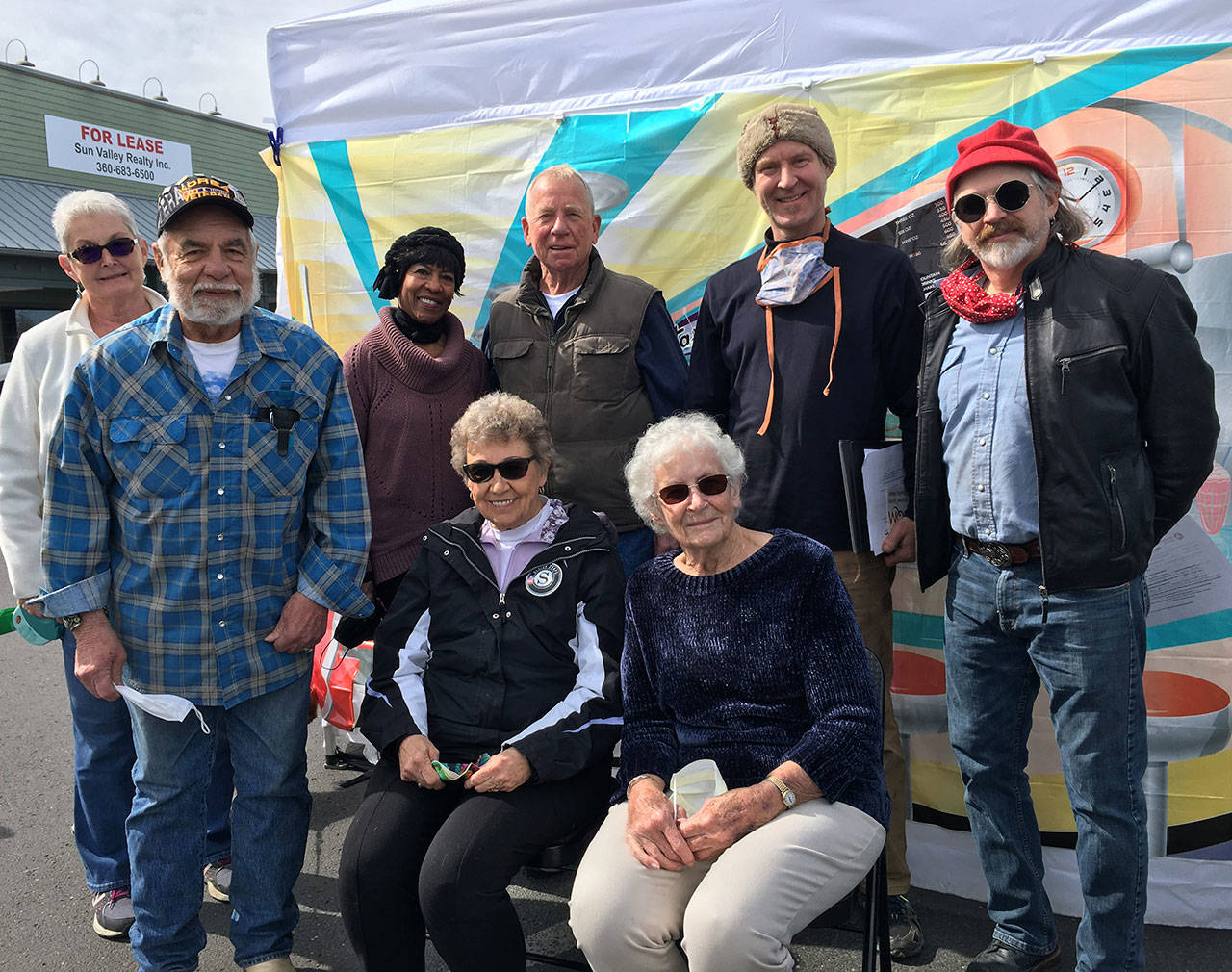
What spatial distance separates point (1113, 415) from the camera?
212cm

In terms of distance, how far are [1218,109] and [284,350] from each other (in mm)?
2748

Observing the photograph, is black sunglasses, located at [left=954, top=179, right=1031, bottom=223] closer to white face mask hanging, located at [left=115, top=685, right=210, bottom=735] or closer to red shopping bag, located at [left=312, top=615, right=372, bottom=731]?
white face mask hanging, located at [left=115, top=685, right=210, bottom=735]

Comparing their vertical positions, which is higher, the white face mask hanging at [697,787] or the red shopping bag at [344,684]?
the white face mask hanging at [697,787]

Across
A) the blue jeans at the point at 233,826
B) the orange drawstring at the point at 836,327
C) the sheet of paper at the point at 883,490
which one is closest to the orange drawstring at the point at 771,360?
the orange drawstring at the point at 836,327

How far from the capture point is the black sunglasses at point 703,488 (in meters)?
2.23

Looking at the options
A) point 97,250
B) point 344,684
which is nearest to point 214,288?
point 97,250

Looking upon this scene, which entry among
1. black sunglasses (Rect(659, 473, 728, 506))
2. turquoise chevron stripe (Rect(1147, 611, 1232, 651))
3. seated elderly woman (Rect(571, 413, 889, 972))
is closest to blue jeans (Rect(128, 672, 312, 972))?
seated elderly woman (Rect(571, 413, 889, 972))

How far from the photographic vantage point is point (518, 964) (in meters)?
2.13

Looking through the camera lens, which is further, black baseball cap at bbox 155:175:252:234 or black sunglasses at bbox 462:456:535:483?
black sunglasses at bbox 462:456:535:483

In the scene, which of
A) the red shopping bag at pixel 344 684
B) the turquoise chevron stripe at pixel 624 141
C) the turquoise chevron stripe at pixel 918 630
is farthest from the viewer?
the red shopping bag at pixel 344 684

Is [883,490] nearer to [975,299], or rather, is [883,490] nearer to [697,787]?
[975,299]

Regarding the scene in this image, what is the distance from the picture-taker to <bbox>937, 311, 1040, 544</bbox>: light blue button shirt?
222 cm

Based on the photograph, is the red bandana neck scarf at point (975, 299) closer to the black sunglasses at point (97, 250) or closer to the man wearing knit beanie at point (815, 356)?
the man wearing knit beanie at point (815, 356)

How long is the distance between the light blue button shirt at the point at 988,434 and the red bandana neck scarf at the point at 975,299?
3cm
